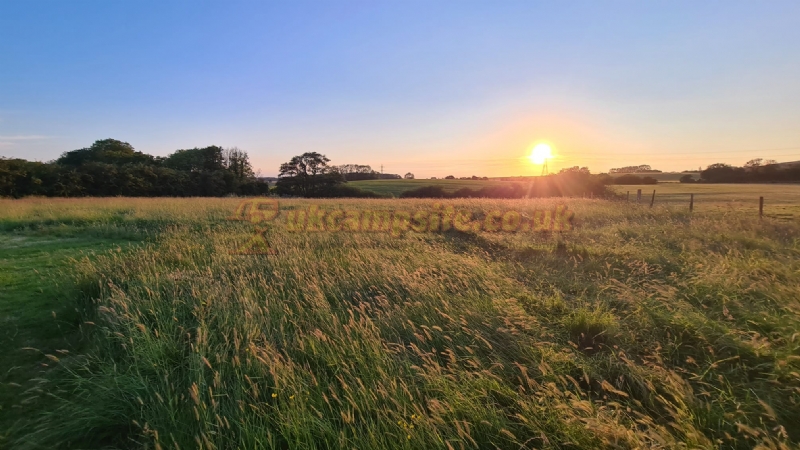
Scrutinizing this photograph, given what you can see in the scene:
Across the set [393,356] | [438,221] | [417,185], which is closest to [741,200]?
[438,221]

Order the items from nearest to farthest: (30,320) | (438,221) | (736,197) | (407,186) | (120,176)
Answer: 1. (30,320)
2. (438,221)
3. (736,197)
4. (120,176)
5. (407,186)

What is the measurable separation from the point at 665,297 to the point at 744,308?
2.53 feet

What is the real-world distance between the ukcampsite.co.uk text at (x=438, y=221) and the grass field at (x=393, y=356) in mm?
5237

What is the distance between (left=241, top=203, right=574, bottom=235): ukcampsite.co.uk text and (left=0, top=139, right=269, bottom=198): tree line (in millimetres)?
31775

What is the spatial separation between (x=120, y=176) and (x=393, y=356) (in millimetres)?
44752

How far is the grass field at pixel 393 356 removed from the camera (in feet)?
6.98

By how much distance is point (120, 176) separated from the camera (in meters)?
35.1

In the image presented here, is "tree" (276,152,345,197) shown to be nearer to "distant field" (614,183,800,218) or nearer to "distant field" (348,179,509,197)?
"distant field" (348,179,509,197)

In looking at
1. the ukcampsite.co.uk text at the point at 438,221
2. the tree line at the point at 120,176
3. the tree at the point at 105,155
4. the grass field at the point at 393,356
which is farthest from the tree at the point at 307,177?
the grass field at the point at 393,356

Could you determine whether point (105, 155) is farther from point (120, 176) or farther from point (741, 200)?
point (741, 200)

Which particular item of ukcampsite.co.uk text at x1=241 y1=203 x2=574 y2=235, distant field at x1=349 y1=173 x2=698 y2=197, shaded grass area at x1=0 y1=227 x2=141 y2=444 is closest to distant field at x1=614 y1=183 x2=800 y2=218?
ukcampsite.co.uk text at x1=241 y1=203 x2=574 y2=235

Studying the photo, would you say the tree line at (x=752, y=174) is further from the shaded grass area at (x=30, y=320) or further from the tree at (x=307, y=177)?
the shaded grass area at (x=30, y=320)

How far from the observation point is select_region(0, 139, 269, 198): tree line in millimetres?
29369

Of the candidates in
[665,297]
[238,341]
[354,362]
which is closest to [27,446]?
[238,341]
